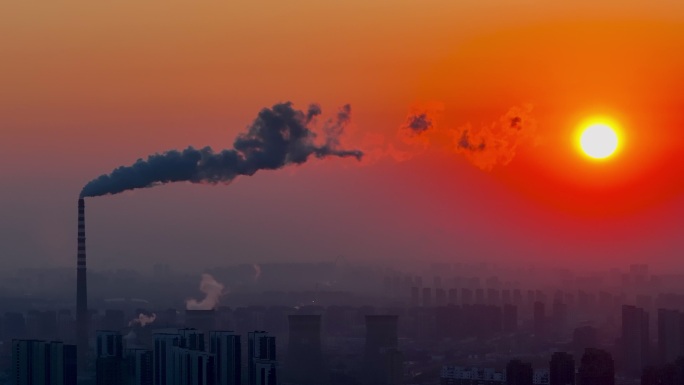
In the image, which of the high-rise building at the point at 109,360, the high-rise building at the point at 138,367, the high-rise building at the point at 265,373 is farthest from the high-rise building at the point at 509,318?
the high-rise building at the point at 265,373

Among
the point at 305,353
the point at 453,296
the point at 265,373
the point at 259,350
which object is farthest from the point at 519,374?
the point at 453,296

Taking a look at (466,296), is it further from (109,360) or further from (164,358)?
(164,358)

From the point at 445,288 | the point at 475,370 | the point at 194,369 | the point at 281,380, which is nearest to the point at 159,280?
the point at 445,288

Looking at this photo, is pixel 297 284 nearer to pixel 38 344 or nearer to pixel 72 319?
pixel 72 319

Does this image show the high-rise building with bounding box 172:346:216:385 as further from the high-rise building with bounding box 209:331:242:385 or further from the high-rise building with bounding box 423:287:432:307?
the high-rise building with bounding box 423:287:432:307

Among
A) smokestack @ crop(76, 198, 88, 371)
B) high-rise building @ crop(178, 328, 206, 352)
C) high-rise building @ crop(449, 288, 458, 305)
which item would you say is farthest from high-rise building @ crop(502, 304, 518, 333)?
high-rise building @ crop(178, 328, 206, 352)
